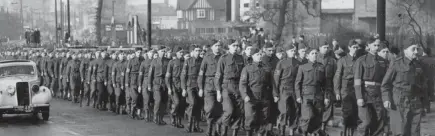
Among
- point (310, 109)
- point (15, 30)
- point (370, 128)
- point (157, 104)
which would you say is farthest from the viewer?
point (15, 30)

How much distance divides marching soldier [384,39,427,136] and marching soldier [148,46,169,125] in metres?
6.66

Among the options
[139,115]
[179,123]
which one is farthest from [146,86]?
[179,123]

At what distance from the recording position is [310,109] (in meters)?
13.0

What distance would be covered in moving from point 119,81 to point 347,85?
27.8 ft

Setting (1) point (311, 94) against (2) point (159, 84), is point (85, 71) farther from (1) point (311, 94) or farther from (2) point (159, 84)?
(1) point (311, 94)

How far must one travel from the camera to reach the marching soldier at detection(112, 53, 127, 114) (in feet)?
65.8

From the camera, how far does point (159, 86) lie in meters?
17.1

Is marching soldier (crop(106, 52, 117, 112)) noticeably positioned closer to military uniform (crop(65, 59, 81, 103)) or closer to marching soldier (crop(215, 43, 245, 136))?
military uniform (crop(65, 59, 81, 103))

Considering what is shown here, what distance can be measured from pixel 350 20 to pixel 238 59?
1822 inches

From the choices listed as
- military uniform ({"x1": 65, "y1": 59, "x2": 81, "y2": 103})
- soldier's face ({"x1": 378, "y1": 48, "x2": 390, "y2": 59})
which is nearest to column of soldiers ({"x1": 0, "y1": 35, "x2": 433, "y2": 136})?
soldier's face ({"x1": 378, "y1": 48, "x2": 390, "y2": 59})

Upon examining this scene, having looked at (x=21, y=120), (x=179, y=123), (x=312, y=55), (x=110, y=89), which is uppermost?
(x=312, y=55)

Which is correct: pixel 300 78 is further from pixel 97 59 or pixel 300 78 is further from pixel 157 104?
pixel 97 59

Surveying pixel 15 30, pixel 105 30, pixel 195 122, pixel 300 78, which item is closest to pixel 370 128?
pixel 300 78

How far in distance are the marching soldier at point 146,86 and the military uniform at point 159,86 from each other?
0.44 meters
